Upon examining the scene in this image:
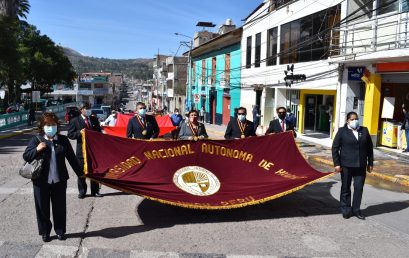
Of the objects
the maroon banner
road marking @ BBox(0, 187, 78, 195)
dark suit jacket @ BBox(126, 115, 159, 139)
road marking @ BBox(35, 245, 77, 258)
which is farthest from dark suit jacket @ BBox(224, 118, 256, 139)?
road marking @ BBox(35, 245, 77, 258)

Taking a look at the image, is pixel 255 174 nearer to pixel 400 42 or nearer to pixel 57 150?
pixel 57 150

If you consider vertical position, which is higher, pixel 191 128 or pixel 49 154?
pixel 191 128

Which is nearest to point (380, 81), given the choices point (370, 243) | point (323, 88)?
point (323, 88)

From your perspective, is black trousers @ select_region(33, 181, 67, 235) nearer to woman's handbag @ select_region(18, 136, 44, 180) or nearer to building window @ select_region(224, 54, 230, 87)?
woman's handbag @ select_region(18, 136, 44, 180)

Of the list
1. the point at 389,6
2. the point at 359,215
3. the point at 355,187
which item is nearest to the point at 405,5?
the point at 389,6

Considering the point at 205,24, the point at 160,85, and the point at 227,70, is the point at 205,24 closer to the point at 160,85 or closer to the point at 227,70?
the point at 227,70

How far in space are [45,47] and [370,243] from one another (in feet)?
158

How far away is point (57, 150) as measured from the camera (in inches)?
225

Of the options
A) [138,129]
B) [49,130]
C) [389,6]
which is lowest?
[138,129]

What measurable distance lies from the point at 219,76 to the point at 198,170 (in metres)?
30.8

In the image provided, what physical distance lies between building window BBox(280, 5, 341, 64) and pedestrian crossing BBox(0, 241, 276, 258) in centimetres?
1364

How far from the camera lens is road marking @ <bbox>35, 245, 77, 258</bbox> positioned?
530 centimetres

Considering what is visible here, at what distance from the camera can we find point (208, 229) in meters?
6.45

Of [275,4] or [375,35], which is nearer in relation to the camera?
[375,35]
